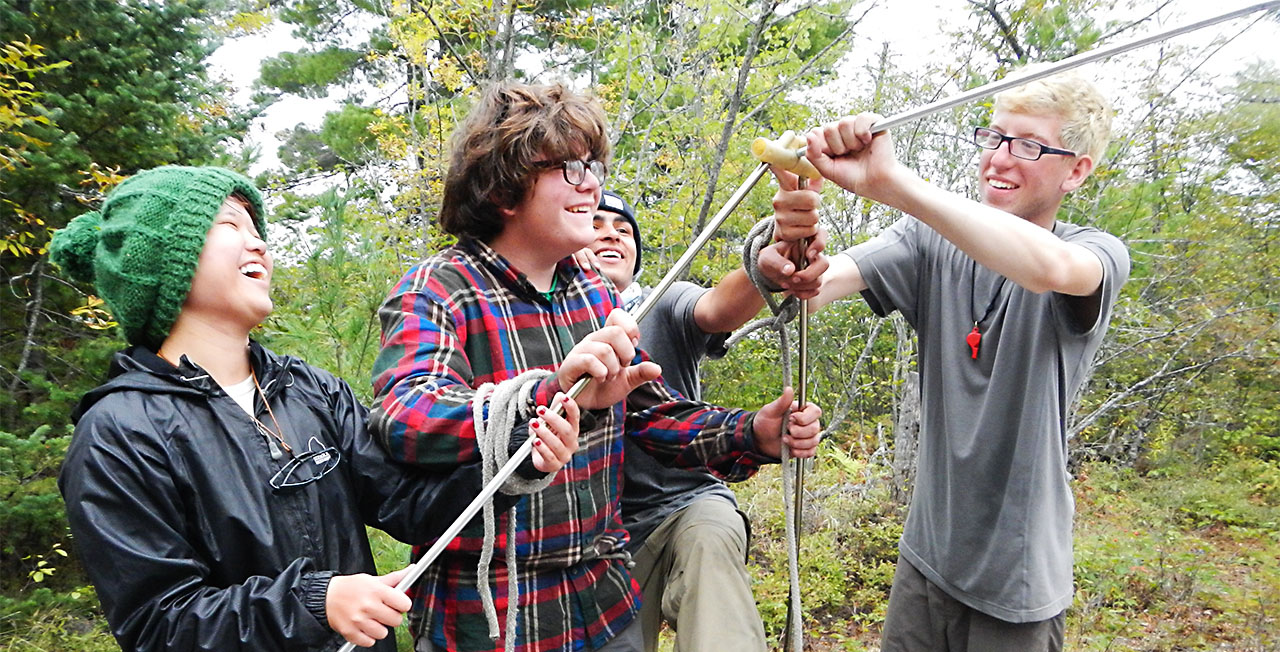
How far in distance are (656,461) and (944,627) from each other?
2.83 feet

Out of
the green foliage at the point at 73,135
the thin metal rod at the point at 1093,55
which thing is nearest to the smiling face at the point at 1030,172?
the thin metal rod at the point at 1093,55

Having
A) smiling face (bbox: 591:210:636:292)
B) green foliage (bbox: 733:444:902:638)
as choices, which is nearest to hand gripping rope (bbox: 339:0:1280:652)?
smiling face (bbox: 591:210:636:292)

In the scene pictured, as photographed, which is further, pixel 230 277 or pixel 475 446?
pixel 230 277

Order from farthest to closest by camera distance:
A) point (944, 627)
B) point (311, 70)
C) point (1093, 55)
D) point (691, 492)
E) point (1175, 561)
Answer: point (311, 70) < point (1175, 561) < point (691, 492) < point (944, 627) < point (1093, 55)

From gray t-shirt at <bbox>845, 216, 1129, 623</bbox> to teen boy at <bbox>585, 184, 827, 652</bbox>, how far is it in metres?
0.47

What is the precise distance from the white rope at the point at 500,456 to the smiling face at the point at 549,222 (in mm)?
341

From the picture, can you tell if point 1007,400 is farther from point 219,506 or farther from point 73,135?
point 73,135

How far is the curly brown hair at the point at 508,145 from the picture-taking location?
161cm

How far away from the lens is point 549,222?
64.4 inches

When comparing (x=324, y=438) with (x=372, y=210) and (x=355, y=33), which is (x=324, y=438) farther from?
(x=355, y=33)

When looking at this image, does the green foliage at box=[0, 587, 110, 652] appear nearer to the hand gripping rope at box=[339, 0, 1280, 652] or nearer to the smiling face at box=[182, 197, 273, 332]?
the smiling face at box=[182, 197, 273, 332]

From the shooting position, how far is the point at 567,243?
1.65 meters

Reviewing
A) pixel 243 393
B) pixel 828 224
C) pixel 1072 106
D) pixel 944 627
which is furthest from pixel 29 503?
pixel 828 224

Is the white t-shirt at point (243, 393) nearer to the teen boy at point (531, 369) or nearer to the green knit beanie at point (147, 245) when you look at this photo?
the green knit beanie at point (147, 245)
